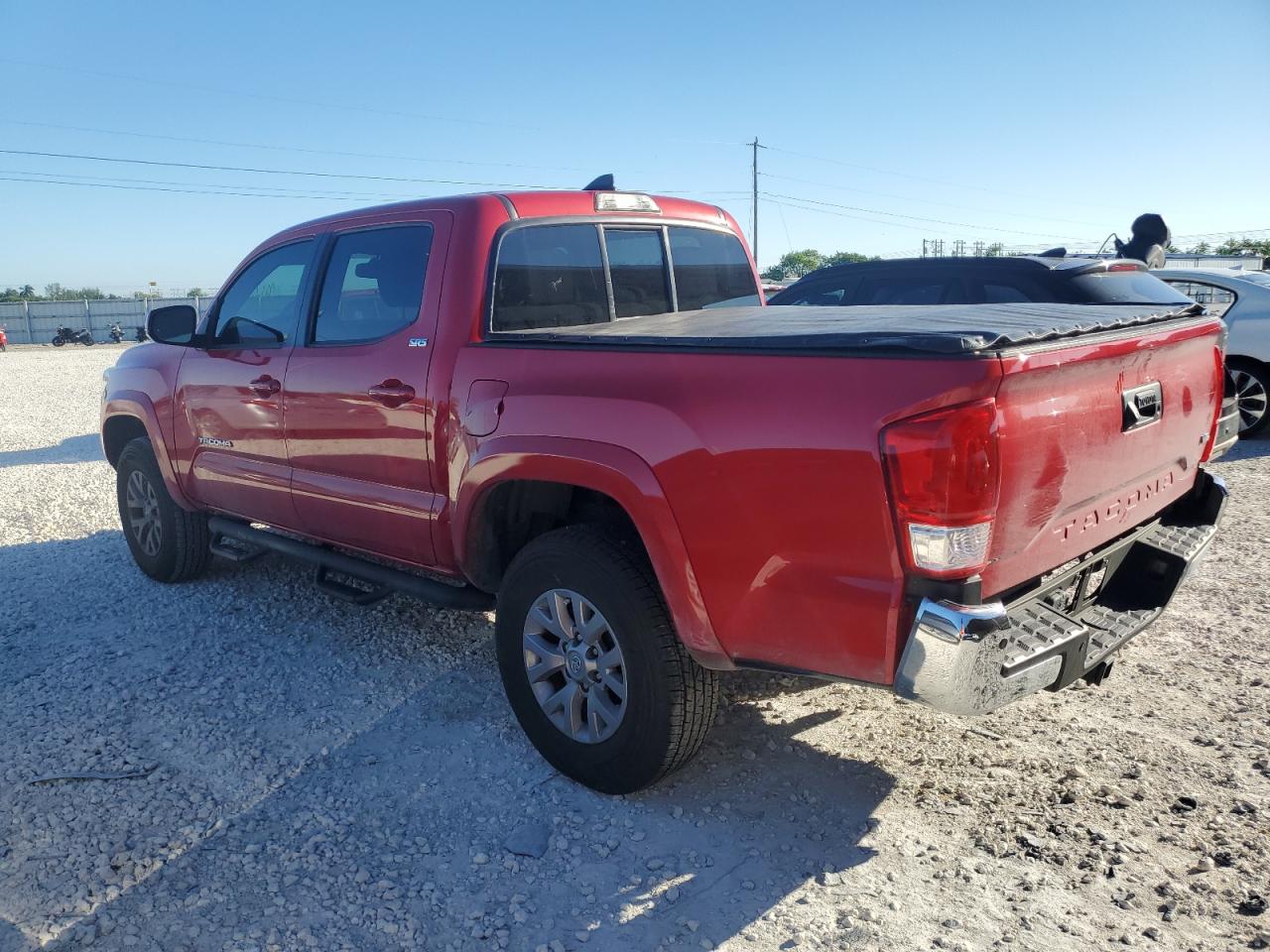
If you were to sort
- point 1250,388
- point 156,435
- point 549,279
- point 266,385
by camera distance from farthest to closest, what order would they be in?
point 1250,388 → point 156,435 → point 266,385 → point 549,279

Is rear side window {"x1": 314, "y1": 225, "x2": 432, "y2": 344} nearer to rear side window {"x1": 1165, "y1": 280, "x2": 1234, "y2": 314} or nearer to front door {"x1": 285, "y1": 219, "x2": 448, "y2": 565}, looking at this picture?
front door {"x1": 285, "y1": 219, "x2": 448, "y2": 565}

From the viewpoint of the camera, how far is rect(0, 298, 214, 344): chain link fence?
43812mm

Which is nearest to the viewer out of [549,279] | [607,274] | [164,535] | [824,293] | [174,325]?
[549,279]

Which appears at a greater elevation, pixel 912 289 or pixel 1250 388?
pixel 912 289

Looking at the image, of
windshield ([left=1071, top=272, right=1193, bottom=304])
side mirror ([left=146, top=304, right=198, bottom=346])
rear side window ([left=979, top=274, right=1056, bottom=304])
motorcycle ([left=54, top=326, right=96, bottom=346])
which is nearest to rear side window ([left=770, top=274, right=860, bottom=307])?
rear side window ([left=979, top=274, right=1056, bottom=304])

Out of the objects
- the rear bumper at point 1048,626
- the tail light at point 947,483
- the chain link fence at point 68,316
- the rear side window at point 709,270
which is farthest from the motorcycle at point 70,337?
the tail light at point 947,483

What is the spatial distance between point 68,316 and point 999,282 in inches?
1922

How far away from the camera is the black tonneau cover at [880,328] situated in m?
2.37

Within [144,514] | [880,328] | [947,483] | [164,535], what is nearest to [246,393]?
[164,535]

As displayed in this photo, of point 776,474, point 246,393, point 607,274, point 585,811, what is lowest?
point 585,811

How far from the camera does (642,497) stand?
9.52ft

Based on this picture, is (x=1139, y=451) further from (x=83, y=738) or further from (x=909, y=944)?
(x=83, y=738)

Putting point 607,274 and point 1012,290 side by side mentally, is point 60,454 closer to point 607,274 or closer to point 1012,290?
point 607,274

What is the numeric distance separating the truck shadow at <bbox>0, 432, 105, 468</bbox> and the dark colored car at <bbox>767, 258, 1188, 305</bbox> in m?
7.64
